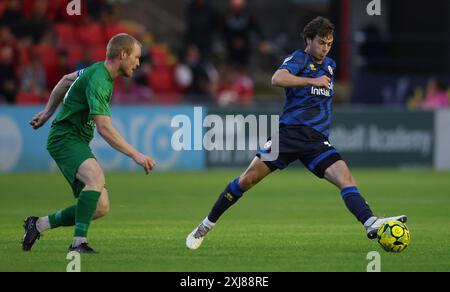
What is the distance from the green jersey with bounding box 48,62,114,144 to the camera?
9.54m

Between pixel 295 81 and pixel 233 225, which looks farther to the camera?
pixel 233 225

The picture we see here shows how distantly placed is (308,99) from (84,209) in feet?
8.20

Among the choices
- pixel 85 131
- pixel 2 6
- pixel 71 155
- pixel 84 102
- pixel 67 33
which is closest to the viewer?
pixel 71 155

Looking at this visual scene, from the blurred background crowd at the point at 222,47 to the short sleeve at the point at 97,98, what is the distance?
43.7 ft

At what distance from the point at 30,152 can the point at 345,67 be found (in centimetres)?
899

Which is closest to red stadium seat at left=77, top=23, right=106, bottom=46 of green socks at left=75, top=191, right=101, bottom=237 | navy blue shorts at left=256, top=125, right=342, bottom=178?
navy blue shorts at left=256, top=125, right=342, bottom=178

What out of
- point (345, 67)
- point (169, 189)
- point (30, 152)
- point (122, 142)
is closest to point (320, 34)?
point (122, 142)

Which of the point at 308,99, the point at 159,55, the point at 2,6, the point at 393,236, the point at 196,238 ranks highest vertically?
the point at 2,6

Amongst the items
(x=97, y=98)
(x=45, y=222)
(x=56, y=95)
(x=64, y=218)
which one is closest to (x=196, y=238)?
(x=64, y=218)

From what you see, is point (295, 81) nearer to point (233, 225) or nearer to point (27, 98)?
point (233, 225)

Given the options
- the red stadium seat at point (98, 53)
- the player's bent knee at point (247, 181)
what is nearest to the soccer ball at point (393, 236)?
the player's bent knee at point (247, 181)

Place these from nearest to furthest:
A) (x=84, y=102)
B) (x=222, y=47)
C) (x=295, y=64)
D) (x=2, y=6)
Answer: (x=84, y=102), (x=295, y=64), (x=2, y=6), (x=222, y=47)

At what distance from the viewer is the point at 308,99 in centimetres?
1052
